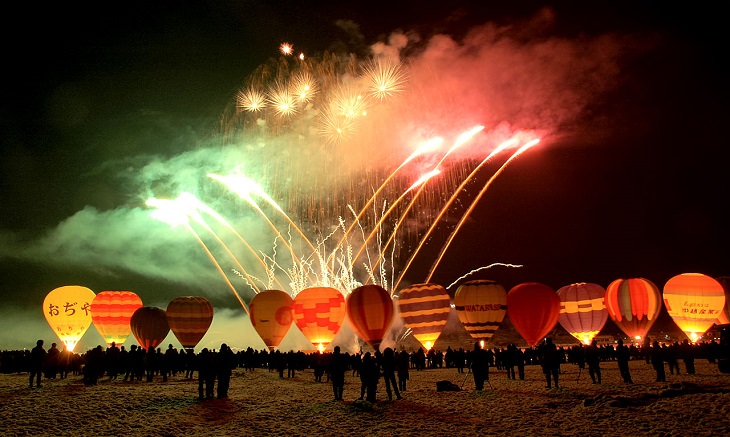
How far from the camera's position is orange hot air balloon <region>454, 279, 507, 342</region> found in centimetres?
3009

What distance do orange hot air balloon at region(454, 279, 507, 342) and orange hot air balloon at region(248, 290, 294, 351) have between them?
380 inches

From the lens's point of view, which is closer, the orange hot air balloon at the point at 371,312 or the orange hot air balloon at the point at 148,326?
the orange hot air balloon at the point at 371,312

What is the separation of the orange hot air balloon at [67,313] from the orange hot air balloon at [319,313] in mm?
14446

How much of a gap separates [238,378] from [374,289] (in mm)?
7728

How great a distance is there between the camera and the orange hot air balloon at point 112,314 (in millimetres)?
33812

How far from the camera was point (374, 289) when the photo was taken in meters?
28.0

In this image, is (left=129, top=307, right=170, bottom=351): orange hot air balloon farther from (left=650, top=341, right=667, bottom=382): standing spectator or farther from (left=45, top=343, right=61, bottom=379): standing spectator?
(left=650, top=341, right=667, bottom=382): standing spectator

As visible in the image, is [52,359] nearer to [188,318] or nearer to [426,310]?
[188,318]

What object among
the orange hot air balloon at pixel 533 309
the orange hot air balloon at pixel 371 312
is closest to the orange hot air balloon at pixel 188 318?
the orange hot air balloon at pixel 371 312

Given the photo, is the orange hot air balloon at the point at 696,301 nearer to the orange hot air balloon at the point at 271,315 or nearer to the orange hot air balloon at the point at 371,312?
the orange hot air balloon at the point at 371,312

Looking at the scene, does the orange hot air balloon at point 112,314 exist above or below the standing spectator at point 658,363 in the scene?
above

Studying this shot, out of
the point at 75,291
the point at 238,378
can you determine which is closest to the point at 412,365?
the point at 238,378

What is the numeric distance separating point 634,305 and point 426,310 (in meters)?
13.0

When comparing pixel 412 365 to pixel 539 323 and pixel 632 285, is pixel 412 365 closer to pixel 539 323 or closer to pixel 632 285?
pixel 539 323
